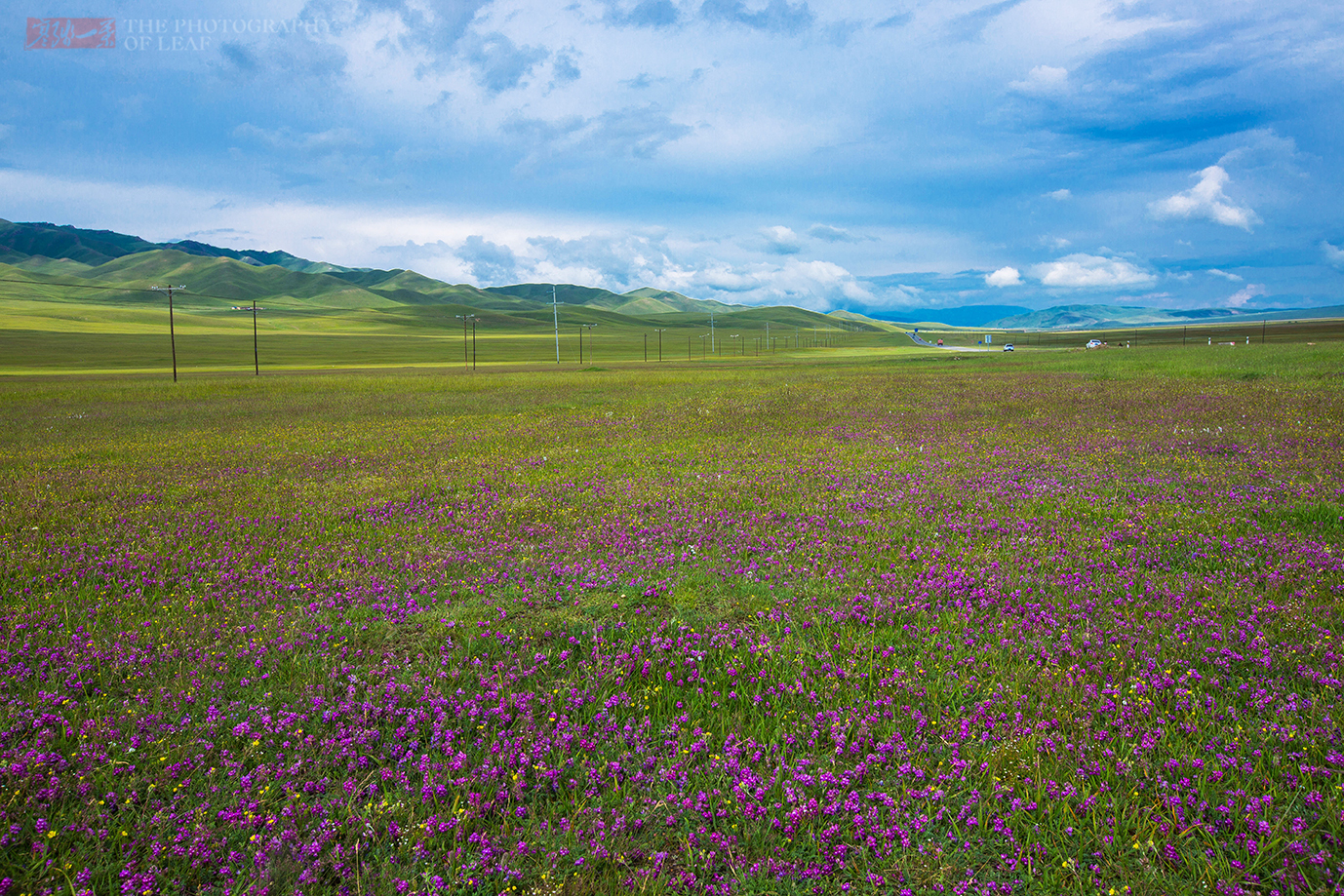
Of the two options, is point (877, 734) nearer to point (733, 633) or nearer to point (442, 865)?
point (733, 633)

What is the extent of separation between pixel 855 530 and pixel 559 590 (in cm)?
509

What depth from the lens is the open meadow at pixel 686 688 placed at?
13.3 feet

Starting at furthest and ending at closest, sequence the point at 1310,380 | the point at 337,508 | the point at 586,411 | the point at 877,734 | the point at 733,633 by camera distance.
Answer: the point at 586,411, the point at 1310,380, the point at 337,508, the point at 733,633, the point at 877,734

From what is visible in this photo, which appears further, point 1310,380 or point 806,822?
point 1310,380

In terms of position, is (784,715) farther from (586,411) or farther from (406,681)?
(586,411)

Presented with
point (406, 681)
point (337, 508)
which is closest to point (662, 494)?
point (337, 508)

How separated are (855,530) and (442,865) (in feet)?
26.3

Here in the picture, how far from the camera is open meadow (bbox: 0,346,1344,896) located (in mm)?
4047

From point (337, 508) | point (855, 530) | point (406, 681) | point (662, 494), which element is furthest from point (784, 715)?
point (337, 508)

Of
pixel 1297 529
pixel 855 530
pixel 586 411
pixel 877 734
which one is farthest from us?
pixel 586 411

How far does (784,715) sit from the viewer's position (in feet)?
18.0

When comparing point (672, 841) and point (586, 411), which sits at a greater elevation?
point (586, 411)

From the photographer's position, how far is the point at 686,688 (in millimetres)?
→ 6035

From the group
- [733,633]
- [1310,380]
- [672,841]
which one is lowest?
[672,841]
